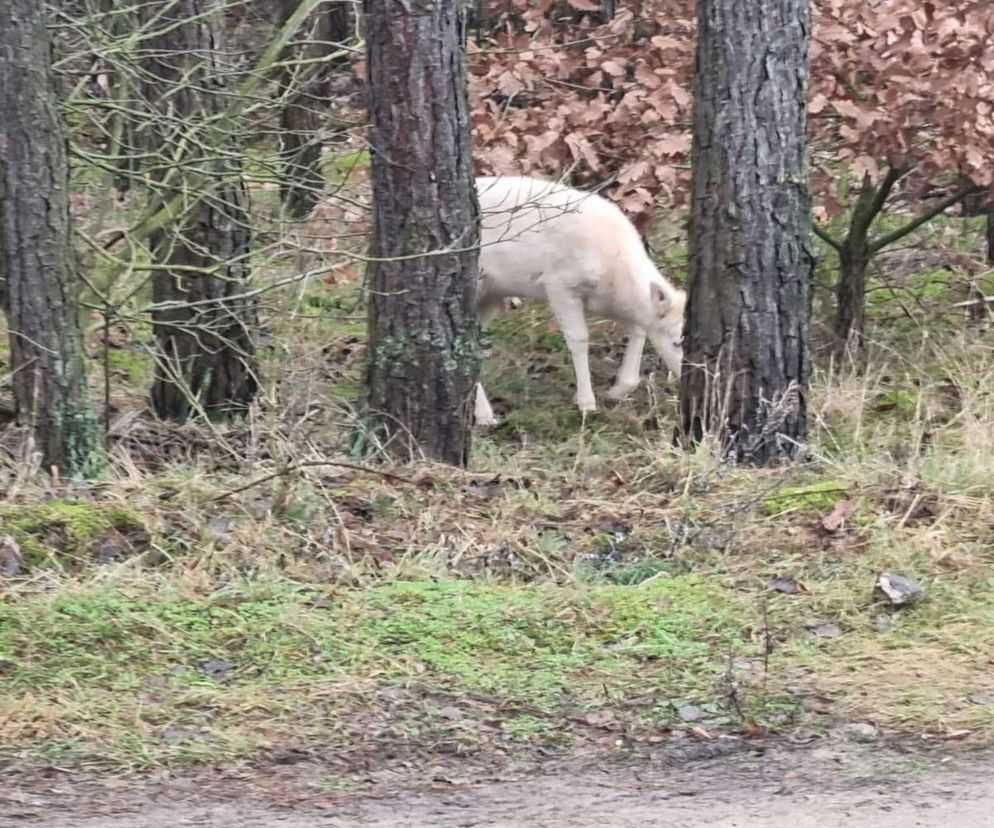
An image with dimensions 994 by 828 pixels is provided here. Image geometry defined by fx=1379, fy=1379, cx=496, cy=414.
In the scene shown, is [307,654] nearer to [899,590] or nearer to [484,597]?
[484,597]

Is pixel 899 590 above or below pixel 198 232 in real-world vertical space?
below

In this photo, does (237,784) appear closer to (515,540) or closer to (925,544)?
(515,540)

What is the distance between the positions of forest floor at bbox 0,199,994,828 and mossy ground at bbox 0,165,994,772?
0.02 metres

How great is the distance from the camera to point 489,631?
584cm

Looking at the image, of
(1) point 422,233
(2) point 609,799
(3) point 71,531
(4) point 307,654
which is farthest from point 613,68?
(2) point 609,799

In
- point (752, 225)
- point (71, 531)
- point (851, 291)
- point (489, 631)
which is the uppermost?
point (752, 225)

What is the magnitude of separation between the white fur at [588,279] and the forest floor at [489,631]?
209 centimetres

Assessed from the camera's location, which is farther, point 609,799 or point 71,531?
point 71,531

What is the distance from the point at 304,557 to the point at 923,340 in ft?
20.1

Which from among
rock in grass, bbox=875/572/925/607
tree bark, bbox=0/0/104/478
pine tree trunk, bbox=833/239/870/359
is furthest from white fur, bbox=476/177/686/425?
rock in grass, bbox=875/572/925/607

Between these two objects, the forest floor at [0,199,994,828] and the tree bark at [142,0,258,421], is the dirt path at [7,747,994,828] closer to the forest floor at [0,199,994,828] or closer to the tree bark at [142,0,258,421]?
the forest floor at [0,199,994,828]

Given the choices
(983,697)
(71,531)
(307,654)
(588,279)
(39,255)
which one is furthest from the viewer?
(588,279)

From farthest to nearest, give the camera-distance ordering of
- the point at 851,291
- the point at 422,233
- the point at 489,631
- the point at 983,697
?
1. the point at 851,291
2. the point at 422,233
3. the point at 489,631
4. the point at 983,697

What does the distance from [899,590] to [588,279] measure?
4.97 m
